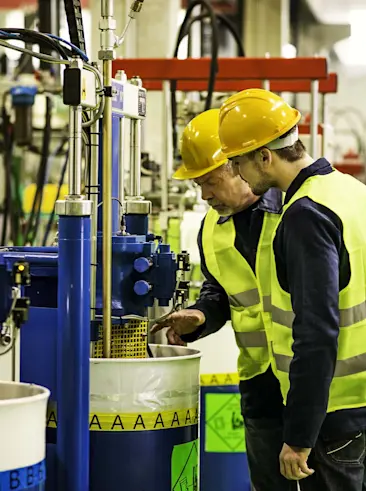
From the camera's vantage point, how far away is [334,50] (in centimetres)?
1753

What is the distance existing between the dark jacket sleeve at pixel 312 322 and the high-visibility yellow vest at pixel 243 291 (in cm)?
64

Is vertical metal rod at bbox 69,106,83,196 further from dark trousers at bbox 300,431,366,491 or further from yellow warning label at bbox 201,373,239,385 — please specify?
yellow warning label at bbox 201,373,239,385

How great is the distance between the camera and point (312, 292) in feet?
8.37

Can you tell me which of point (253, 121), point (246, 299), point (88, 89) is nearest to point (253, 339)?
point (246, 299)

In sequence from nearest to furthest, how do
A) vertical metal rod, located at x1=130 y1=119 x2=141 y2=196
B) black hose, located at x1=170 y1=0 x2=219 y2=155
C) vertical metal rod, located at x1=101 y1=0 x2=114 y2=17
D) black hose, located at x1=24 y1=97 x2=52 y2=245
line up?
vertical metal rod, located at x1=101 y1=0 x2=114 y2=17, vertical metal rod, located at x1=130 y1=119 x2=141 y2=196, black hose, located at x1=170 y1=0 x2=219 y2=155, black hose, located at x1=24 y1=97 x2=52 y2=245

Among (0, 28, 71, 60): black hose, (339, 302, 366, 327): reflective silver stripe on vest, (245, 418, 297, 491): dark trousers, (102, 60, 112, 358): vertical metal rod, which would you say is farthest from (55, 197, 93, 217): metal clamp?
(245, 418, 297, 491): dark trousers

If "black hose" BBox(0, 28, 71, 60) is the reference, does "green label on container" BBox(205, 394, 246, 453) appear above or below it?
below

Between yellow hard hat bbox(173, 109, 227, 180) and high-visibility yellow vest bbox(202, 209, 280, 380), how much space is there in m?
0.20

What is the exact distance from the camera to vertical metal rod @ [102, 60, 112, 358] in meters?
2.82

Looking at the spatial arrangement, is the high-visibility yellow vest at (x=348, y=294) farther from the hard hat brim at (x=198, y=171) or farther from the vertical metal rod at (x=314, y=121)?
the vertical metal rod at (x=314, y=121)

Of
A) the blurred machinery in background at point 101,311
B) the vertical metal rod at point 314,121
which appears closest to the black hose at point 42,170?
the vertical metal rod at point 314,121

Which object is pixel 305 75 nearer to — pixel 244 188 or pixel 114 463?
pixel 244 188

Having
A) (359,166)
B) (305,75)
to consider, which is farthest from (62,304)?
(359,166)

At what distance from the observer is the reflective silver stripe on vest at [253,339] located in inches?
131
